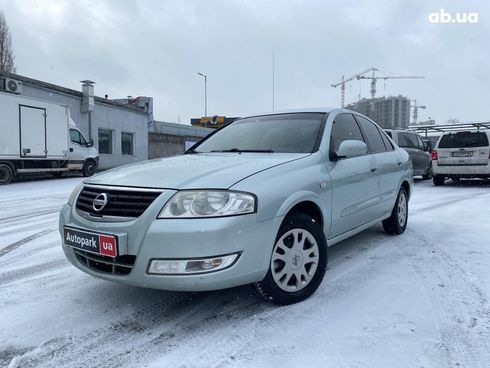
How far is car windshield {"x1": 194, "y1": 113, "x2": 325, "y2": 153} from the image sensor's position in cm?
373

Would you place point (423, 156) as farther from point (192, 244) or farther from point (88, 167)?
point (88, 167)

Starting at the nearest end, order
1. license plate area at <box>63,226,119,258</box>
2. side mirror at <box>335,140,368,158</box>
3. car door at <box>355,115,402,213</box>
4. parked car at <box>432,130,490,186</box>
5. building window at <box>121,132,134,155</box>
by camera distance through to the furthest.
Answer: license plate area at <box>63,226,119,258</box> < side mirror at <box>335,140,368,158</box> < car door at <box>355,115,402,213</box> < parked car at <box>432,130,490,186</box> < building window at <box>121,132,134,155</box>

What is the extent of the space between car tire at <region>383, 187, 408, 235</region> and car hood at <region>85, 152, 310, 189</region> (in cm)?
227

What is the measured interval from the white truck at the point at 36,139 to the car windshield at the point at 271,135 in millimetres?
11175

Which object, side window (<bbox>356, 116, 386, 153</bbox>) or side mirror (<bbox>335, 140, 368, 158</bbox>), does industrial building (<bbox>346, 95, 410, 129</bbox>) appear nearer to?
side window (<bbox>356, 116, 386, 153</bbox>)

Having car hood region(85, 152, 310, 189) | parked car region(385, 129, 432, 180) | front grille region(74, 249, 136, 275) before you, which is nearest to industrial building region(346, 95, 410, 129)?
parked car region(385, 129, 432, 180)

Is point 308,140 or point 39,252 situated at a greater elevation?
point 308,140

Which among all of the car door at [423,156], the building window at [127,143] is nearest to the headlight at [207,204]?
the car door at [423,156]

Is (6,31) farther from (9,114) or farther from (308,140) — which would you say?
(308,140)

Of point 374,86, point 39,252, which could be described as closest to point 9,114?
point 39,252

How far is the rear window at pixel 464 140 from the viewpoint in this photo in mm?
11148

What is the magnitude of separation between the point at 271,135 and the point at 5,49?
108ft

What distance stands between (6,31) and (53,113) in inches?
815

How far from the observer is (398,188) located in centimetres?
514
